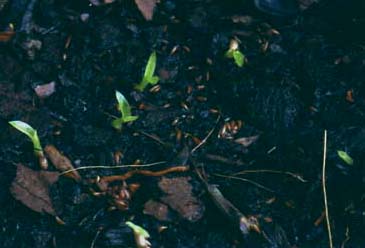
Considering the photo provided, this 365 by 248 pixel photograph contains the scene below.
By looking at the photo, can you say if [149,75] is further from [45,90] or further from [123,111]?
[45,90]

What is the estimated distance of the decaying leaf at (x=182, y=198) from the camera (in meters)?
1.92

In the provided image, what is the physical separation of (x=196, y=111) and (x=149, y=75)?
0.81ft

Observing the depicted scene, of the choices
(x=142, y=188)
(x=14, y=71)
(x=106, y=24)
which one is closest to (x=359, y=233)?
(x=142, y=188)

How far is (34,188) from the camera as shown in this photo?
1.93 meters

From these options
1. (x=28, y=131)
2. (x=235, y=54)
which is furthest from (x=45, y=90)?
(x=235, y=54)

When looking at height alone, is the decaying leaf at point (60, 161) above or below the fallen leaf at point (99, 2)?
below

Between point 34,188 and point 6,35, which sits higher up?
point 6,35

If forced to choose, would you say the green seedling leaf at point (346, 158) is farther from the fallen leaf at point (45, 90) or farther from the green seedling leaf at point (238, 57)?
the fallen leaf at point (45, 90)

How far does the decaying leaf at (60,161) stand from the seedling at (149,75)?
422 millimetres

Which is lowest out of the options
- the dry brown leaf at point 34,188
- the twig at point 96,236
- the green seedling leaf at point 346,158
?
the twig at point 96,236

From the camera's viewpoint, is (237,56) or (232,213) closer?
(232,213)

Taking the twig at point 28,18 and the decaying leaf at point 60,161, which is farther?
the twig at point 28,18

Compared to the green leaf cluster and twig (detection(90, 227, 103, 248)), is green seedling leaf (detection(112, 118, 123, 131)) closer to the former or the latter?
twig (detection(90, 227, 103, 248))

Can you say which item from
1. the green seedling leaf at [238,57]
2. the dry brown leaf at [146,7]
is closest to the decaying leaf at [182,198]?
the green seedling leaf at [238,57]
